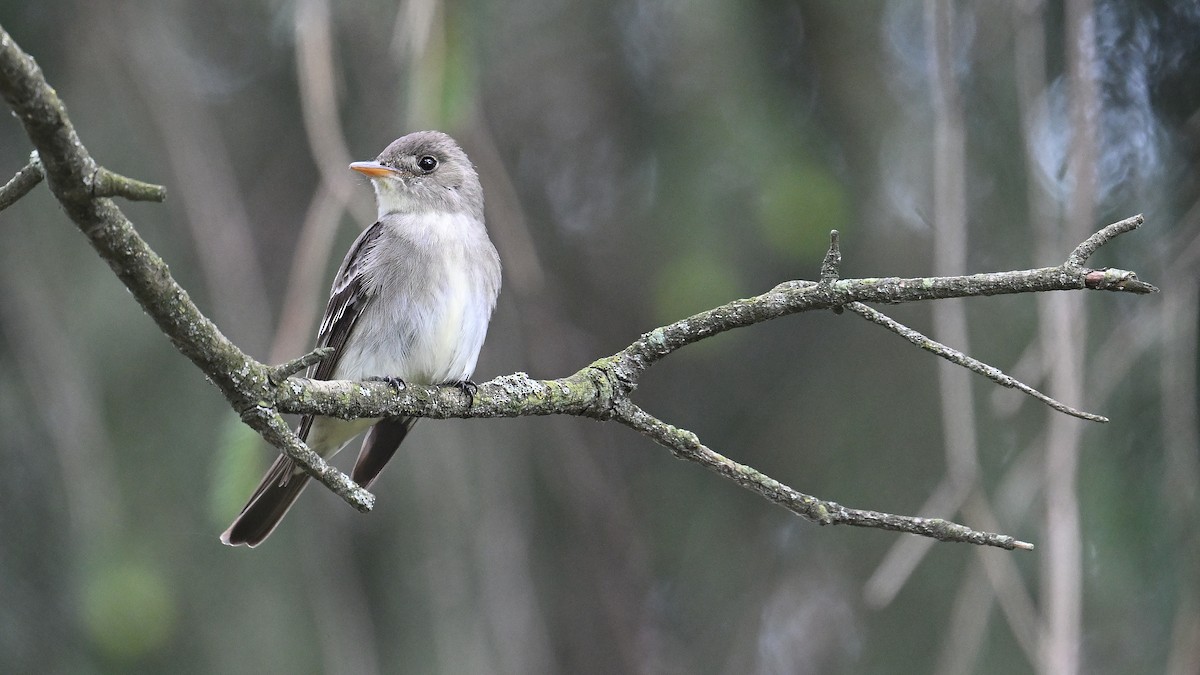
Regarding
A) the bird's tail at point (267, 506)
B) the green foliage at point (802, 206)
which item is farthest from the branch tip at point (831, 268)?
the bird's tail at point (267, 506)

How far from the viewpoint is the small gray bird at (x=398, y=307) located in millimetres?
3393

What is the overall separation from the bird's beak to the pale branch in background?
1.27 m

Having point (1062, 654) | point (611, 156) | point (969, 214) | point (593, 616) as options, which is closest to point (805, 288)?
point (1062, 654)

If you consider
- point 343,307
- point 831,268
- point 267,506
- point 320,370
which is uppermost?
point 343,307

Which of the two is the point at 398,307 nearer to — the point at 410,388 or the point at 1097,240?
the point at 410,388

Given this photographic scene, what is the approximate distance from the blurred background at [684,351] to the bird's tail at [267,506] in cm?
11

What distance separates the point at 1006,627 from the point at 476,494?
5.61 ft

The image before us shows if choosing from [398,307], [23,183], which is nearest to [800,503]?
[23,183]

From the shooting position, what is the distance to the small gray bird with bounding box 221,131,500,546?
339 cm

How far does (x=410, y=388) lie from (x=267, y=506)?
2.86 ft

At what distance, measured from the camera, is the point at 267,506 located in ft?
10.6

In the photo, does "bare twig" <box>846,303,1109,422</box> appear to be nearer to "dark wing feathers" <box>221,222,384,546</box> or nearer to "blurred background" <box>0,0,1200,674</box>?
"blurred background" <box>0,0,1200,674</box>

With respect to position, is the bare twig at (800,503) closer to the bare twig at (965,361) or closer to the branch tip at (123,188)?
the bare twig at (965,361)

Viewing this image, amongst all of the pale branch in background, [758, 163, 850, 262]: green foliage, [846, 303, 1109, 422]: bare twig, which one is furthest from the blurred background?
[846, 303, 1109, 422]: bare twig
